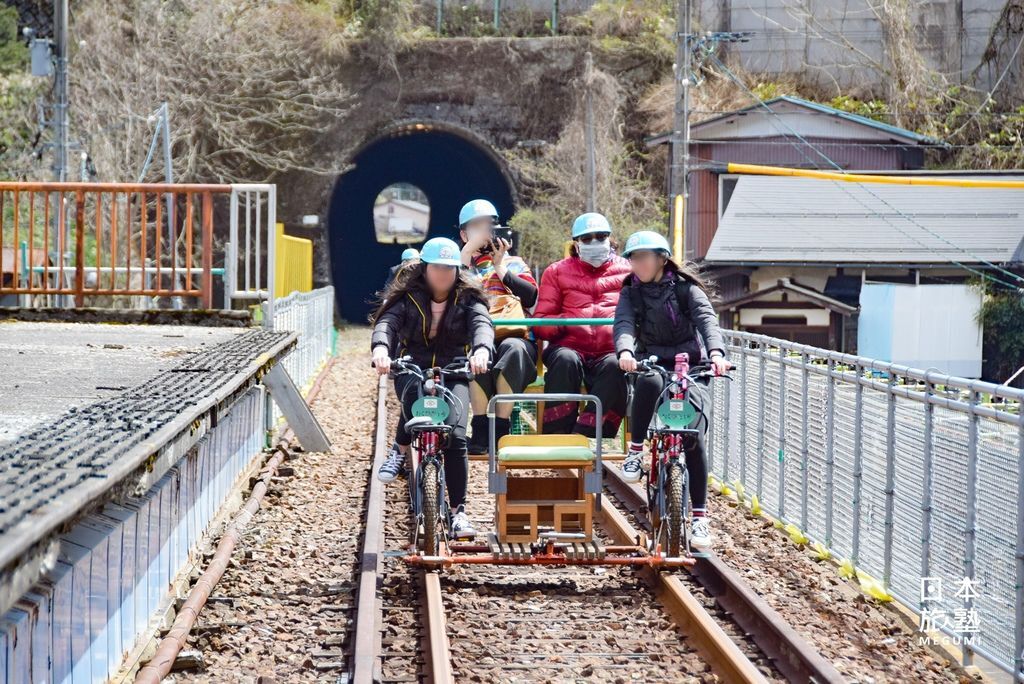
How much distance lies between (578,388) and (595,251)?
0.92 meters

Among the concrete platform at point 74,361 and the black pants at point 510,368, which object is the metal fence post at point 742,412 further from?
the concrete platform at point 74,361

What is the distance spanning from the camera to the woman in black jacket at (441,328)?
770 cm

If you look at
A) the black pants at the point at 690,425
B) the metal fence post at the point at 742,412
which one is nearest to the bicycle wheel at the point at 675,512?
the black pants at the point at 690,425

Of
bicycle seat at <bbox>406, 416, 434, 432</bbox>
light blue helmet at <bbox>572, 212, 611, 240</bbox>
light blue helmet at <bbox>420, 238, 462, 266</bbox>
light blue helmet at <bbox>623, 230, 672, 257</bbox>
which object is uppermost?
light blue helmet at <bbox>572, 212, 611, 240</bbox>

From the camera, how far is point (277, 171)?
36438mm

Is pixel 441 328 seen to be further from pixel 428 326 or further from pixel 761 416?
pixel 761 416

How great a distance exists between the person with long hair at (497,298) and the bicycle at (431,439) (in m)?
0.59

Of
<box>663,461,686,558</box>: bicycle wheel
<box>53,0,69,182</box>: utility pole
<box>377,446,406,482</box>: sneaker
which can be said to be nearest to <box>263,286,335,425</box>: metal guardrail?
<box>53,0,69,182</box>: utility pole

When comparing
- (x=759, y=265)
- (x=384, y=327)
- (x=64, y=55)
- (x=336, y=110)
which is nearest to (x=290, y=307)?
(x=64, y=55)

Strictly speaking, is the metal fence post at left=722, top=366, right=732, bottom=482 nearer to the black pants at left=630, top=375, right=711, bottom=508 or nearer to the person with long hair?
the person with long hair

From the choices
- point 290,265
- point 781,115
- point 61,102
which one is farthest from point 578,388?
point 781,115

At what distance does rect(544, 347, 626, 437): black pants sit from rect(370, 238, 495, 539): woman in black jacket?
81 cm

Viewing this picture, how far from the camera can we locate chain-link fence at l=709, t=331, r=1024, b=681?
20.3 feet

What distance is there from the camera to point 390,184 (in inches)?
1721
